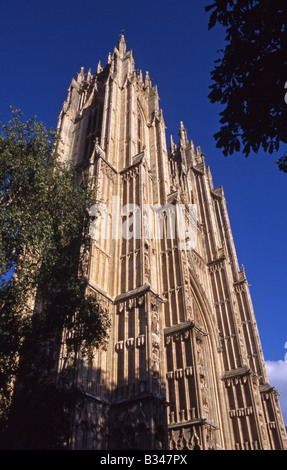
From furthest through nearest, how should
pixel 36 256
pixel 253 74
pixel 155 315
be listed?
pixel 155 315 < pixel 36 256 < pixel 253 74

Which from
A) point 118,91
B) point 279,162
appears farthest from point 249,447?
point 118,91

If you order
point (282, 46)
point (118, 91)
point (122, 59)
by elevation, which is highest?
point (122, 59)

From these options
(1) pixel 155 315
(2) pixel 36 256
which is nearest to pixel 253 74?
(2) pixel 36 256

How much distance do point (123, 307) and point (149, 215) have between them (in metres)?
5.71

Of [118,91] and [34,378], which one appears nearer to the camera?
[34,378]

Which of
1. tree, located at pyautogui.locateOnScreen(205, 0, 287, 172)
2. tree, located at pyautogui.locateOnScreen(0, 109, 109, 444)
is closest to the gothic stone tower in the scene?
tree, located at pyautogui.locateOnScreen(0, 109, 109, 444)

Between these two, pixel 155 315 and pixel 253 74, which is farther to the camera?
pixel 155 315

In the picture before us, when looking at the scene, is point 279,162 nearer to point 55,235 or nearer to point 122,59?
point 55,235

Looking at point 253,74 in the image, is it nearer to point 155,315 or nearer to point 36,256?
point 36,256

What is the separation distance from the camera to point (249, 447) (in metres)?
19.9

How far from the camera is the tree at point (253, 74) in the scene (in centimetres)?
711

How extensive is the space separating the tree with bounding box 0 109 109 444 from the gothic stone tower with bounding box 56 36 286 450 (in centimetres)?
184

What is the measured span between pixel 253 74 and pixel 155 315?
1096cm

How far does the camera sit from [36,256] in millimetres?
13016
